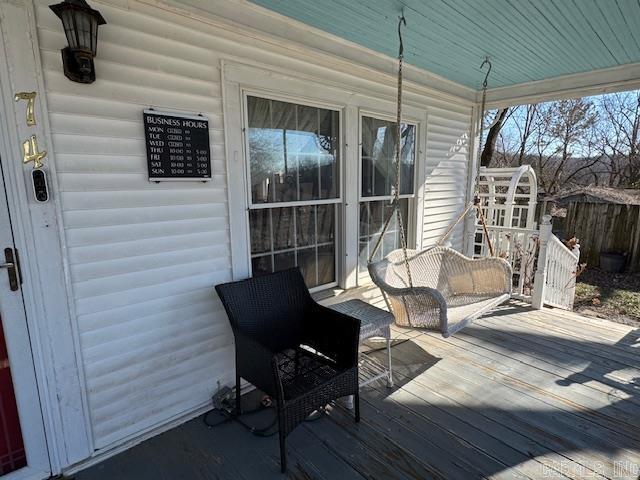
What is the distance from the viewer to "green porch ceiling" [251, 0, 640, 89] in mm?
2121

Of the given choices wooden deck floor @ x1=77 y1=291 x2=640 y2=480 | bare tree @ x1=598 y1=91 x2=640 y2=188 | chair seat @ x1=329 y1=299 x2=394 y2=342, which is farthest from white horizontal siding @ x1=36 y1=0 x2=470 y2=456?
bare tree @ x1=598 y1=91 x2=640 y2=188

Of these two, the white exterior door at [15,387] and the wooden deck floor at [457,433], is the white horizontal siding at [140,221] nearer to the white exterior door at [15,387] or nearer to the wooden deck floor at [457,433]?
the white exterior door at [15,387]

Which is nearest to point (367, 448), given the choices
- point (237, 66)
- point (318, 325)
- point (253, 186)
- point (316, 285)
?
point (318, 325)

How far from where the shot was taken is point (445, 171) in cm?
418

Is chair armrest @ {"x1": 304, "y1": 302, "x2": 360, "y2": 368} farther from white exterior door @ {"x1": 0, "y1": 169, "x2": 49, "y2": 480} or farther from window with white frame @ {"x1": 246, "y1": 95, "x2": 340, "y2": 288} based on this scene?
white exterior door @ {"x1": 0, "y1": 169, "x2": 49, "y2": 480}

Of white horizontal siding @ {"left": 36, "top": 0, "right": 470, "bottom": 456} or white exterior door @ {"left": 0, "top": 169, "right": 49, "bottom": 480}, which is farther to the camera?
white horizontal siding @ {"left": 36, "top": 0, "right": 470, "bottom": 456}

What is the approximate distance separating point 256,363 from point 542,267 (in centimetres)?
346

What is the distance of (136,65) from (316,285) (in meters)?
1.99

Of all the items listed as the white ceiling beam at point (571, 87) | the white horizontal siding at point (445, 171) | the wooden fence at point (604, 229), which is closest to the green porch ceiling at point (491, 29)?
the white ceiling beam at point (571, 87)

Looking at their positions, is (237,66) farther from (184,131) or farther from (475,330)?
(475,330)

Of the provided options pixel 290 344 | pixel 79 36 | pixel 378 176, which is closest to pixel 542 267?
pixel 378 176

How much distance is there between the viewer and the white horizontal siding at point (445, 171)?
3.91 meters

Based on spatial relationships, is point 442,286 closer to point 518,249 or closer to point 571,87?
point 571,87

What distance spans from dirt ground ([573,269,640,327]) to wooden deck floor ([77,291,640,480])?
9.92 ft
